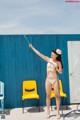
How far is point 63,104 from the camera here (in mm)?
12023

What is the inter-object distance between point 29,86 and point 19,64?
35.6 inches

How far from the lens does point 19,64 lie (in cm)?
1184

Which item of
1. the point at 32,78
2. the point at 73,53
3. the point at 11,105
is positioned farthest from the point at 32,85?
the point at 73,53

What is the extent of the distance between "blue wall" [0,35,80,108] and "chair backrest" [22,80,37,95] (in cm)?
20

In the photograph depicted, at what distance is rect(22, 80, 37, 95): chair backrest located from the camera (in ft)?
38.2

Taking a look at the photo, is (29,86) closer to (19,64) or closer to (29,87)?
(29,87)

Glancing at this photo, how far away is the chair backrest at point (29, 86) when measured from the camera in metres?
11.7

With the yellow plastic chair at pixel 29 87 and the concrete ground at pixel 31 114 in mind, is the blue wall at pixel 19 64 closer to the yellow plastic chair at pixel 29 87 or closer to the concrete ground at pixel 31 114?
the yellow plastic chair at pixel 29 87

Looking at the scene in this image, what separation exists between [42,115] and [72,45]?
3174mm

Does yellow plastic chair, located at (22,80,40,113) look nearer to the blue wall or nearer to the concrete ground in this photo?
the blue wall

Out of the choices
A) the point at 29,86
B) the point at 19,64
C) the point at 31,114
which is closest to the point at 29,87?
the point at 29,86

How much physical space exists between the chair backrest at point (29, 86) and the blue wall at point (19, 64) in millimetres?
196

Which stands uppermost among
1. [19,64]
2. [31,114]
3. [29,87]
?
[19,64]

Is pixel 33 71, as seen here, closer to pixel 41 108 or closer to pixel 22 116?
pixel 41 108
